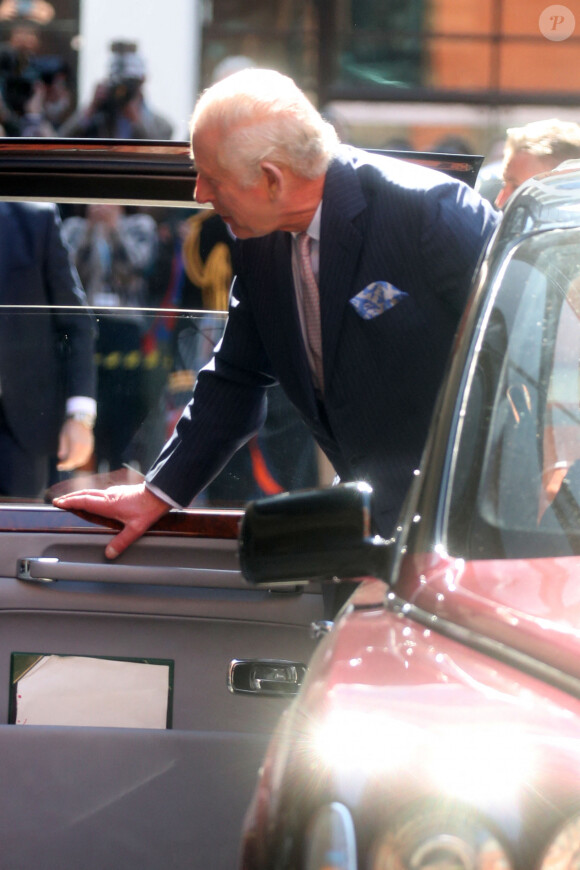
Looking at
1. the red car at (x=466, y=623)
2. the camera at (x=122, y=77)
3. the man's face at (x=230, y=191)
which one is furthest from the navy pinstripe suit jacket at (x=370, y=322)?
the camera at (x=122, y=77)

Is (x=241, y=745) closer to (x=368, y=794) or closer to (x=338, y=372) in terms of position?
(x=338, y=372)

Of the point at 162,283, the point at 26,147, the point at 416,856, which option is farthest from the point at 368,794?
the point at 162,283

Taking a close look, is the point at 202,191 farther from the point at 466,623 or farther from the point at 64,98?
the point at 64,98

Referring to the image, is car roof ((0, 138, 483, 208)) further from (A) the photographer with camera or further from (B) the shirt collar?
(A) the photographer with camera

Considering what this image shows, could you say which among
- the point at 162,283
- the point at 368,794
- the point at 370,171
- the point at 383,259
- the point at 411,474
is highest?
the point at 370,171

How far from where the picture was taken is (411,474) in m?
2.49

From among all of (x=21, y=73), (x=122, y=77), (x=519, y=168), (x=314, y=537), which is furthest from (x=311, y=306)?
(x=21, y=73)

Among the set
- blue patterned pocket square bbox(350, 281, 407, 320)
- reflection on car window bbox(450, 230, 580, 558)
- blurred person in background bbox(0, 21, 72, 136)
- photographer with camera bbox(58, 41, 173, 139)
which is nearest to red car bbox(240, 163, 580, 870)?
reflection on car window bbox(450, 230, 580, 558)

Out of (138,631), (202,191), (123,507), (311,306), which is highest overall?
(202,191)

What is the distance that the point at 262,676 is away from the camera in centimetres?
247

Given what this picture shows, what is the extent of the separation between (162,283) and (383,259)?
4.75 meters

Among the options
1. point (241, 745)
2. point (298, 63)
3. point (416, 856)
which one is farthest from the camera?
point (298, 63)

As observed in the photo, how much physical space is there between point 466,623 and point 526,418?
0.39m

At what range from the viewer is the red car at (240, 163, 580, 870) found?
45.4 inches
